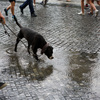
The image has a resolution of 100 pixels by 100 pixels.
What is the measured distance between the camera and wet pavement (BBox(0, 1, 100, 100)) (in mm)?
4738

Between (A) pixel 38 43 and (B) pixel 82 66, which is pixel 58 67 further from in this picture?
(A) pixel 38 43

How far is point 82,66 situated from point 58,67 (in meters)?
0.66

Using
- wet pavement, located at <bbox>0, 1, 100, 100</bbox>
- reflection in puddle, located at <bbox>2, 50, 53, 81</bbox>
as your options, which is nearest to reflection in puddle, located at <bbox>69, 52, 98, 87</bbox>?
wet pavement, located at <bbox>0, 1, 100, 100</bbox>

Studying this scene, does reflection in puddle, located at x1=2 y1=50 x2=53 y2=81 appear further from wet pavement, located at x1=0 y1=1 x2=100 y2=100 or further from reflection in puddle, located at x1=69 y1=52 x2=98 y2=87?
reflection in puddle, located at x1=69 y1=52 x2=98 y2=87

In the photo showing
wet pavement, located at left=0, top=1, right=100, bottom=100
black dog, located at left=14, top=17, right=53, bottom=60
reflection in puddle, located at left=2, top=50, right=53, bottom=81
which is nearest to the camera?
wet pavement, located at left=0, top=1, right=100, bottom=100

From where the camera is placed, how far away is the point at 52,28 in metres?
9.86

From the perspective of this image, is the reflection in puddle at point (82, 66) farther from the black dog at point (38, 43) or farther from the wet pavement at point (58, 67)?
the black dog at point (38, 43)

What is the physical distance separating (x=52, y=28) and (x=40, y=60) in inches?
141

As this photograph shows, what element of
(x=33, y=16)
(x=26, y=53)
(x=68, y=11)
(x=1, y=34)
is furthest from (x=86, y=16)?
(x=26, y=53)

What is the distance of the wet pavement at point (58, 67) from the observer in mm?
4738

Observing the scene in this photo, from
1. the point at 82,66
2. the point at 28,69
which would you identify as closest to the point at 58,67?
the point at 82,66

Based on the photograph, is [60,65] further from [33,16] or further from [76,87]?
[33,16]

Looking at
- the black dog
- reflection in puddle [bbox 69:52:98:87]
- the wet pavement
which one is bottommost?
reflection in puddle [bbox 69:52:98:87]

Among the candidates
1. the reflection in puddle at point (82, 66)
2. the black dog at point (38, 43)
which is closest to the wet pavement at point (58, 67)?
the reflection in puddle at point (82, 66)
